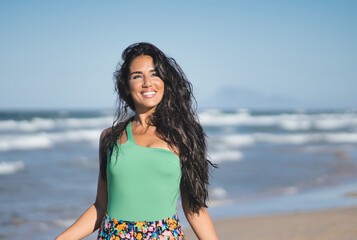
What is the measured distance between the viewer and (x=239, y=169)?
10.6m

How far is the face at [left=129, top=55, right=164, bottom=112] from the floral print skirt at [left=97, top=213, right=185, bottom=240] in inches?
25.5

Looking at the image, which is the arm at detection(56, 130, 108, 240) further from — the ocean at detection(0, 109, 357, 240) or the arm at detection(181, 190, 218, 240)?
the ocean at detection(0, 109, 357, 240)

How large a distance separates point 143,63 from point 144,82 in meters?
0.12

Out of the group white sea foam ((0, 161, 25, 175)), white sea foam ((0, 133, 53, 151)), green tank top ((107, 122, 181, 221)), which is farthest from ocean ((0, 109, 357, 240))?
green tank top ((107, 122, 181, 221))

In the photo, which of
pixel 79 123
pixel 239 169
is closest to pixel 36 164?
pixel 239 169

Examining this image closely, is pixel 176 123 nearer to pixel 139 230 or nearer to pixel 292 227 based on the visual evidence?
pixel 139 230

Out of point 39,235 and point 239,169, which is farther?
point 239,169

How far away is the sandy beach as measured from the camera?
17.4ft

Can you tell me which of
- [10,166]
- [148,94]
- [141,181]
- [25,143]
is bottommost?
[141,181]

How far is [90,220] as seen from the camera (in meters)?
2.27

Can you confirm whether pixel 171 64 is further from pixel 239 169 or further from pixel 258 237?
pixel 239 169

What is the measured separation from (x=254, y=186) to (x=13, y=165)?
6.20 metres

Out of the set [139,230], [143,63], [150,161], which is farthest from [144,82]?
[139,230]

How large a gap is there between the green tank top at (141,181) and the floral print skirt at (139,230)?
0.09 ft
